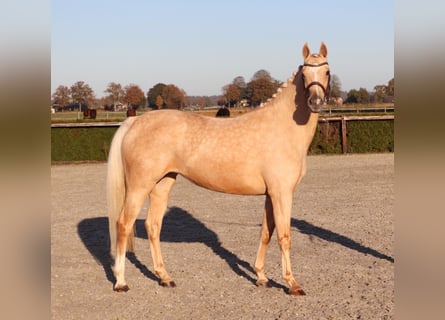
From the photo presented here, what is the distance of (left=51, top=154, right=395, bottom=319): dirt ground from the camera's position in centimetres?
450

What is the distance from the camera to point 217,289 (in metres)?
5.05

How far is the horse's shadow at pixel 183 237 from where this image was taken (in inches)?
234

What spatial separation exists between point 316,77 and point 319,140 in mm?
15818

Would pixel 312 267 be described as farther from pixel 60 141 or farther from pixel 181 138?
pixel 60 141

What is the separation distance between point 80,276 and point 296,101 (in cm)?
316

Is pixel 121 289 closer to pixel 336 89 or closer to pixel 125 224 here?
pixel 125 224

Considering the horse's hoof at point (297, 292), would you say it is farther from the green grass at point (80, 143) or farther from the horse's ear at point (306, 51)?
the green grass at point (80, 143)

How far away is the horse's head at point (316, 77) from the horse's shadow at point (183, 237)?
6.67 feet

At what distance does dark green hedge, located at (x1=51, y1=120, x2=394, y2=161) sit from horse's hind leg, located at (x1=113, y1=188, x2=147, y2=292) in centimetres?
1441

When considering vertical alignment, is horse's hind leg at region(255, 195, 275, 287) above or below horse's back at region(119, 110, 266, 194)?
below

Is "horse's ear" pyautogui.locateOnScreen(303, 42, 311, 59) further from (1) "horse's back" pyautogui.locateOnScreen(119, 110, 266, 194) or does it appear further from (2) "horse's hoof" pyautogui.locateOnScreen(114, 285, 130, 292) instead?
(2) "horse's hoof" pyautogui.locateOnScreen(114, 285, 130, 292)

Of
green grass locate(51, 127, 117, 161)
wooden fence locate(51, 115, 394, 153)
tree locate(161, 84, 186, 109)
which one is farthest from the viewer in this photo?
tree locate(161, 84, 186, 109)

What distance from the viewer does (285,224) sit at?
186 inches

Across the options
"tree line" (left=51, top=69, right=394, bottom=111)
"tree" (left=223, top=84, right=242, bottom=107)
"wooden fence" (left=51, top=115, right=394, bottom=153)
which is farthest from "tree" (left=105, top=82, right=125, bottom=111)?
"wooden fence" (left=51, top=115, right=394, bottom=153)
